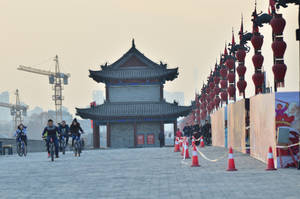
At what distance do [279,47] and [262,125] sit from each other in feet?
8.42

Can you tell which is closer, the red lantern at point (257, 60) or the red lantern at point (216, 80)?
the red lantern at point (257, 60)

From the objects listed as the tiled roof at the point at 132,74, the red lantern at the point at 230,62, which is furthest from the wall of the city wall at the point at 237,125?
the tiled roof at the point at 132,74

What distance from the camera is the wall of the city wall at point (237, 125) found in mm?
25023

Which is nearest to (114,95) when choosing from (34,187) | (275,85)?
(275,85)

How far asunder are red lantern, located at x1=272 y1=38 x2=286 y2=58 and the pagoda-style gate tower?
42273 millimetres

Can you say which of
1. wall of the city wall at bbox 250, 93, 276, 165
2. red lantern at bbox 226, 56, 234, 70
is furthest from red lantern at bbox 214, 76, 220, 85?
wall of the city wall at bbox 250, 93, 276, 165

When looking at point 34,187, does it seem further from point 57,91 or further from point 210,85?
point 57,91

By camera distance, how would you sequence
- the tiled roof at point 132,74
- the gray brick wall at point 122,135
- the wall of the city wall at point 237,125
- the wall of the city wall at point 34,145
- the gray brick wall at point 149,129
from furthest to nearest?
the tiled roof at point 132,74 → the gray brick wall at point 149,129 → the gray brick wall at point 122,135 → the wall of the city wall at point 34,145 → the wall of the city wall at point 237,125

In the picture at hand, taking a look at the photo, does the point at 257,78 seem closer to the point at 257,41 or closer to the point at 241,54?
the point at 257,41

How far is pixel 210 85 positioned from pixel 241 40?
783 inches

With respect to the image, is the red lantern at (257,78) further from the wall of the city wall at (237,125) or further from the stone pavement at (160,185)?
the stone pavement at (160,185)

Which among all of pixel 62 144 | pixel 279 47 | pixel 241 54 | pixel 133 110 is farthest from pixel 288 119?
pixel 133 110

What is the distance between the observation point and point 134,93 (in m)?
63.5

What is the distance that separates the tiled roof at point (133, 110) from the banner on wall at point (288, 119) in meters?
44.9
